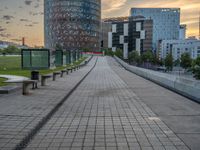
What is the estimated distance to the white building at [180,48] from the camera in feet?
470

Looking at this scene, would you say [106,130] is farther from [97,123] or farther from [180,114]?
[180,114]

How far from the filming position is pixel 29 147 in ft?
17.1

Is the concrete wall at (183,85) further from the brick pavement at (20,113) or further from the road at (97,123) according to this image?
the brick pavement at (20,113)

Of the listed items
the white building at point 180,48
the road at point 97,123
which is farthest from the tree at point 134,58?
the road at point 97,123

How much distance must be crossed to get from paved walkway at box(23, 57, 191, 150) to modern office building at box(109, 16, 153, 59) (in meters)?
146

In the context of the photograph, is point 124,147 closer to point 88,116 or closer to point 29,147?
point 29,147

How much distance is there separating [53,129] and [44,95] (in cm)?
453

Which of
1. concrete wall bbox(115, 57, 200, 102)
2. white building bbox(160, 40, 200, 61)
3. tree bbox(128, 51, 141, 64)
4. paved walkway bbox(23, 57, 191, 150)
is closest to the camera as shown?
paved walkway bbox(23, 57, 191, 150)

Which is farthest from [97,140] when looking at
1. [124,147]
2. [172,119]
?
[172,119]

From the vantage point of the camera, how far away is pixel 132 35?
15725cm

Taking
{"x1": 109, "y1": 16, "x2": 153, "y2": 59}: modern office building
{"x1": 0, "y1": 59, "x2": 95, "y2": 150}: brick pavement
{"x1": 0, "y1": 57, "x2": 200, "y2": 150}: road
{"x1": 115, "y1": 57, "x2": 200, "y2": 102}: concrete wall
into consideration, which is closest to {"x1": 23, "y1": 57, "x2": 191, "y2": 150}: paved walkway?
{"x1": 0, "y1": 57, "x2": 200, "y2": 150}: road

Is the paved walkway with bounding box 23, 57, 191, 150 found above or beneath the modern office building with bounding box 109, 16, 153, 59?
beneath

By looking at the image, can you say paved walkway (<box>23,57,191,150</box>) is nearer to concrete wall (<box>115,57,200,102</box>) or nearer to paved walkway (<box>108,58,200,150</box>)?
paved walkway (<box>108,58,200,150</box>)

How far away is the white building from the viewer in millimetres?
143125
